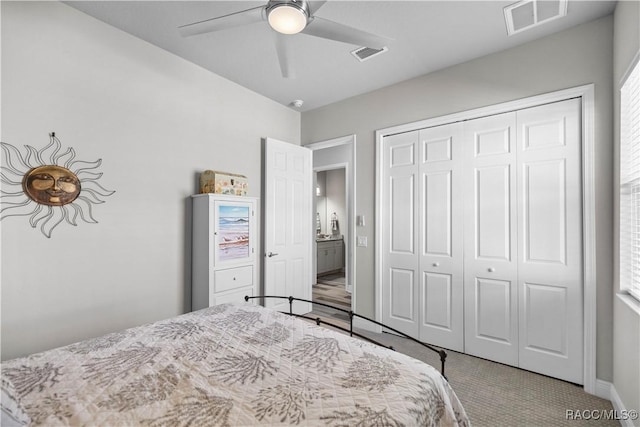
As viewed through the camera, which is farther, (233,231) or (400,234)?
(400,234)

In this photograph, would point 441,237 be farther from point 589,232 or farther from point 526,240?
point 589,232

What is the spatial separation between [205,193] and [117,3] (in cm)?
156

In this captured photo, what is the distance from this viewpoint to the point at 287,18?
5.41ft

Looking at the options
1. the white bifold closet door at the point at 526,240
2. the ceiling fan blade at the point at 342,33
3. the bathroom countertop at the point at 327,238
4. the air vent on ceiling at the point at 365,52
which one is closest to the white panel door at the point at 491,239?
the white bifold closet door at the point at 526,240

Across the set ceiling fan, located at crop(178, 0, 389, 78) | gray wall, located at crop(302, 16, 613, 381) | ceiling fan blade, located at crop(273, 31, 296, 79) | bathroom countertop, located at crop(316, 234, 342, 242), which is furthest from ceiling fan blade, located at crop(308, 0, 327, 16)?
bathroom countertop, located at crop(316, 234, 342, 242)

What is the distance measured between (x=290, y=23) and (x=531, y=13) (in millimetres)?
1862

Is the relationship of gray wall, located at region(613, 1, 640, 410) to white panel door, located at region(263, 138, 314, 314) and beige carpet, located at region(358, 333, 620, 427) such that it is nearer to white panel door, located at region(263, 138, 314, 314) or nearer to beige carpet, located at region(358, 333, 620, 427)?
beige carpet, located at region(358, 333, 620, 427)

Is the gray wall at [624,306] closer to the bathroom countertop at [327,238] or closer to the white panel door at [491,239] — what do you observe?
the white panel door at [491,239]

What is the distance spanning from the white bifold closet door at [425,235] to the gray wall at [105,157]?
6.54 feet

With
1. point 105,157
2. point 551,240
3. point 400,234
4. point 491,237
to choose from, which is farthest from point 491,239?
point 105,157

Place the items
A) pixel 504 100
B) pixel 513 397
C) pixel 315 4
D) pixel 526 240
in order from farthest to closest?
pixel 504 100 → pixel 526 240 → pixel 513 397 → pixel 315 4

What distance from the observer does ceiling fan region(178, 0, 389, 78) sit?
1624mm

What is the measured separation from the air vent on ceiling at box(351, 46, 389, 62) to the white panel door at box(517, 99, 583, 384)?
4.43ft

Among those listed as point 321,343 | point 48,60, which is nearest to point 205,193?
point 48,60
